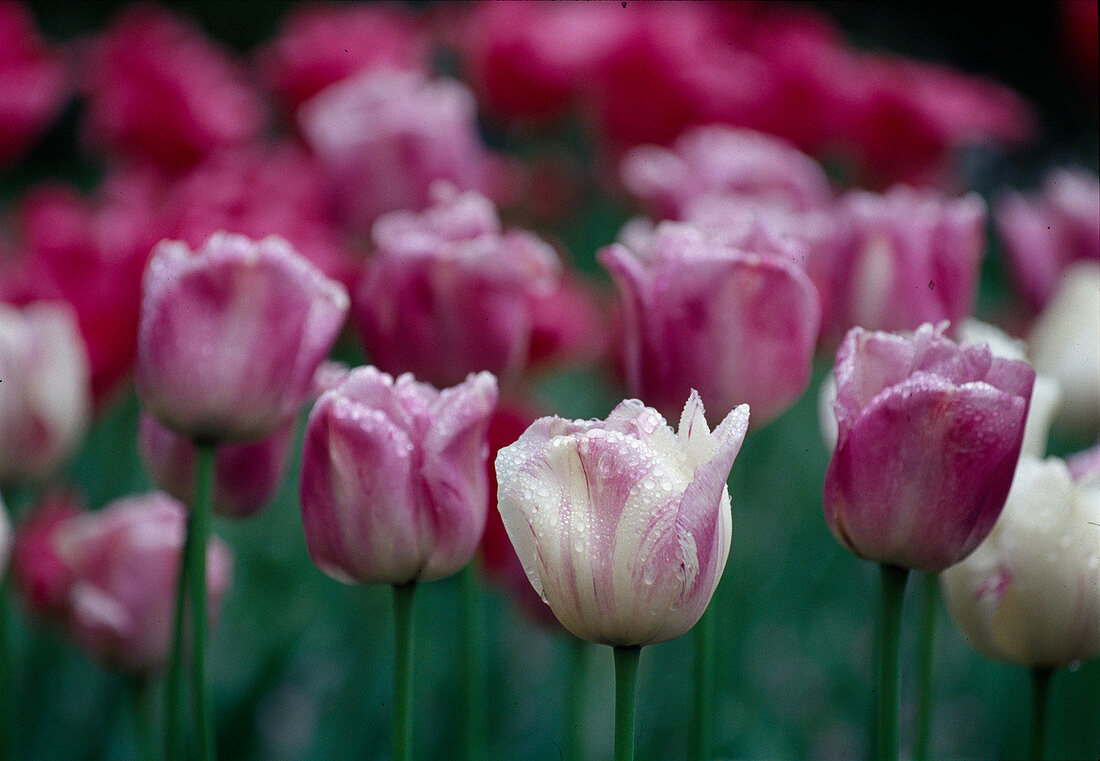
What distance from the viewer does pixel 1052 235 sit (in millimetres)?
989

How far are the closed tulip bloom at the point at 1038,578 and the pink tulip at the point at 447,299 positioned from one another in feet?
1.03

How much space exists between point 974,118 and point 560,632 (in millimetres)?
895

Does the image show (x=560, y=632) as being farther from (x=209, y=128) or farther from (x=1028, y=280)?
(x=209, y=128)

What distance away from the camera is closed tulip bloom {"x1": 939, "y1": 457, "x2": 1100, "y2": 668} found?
55 centimetres

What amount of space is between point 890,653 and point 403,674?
229 millimetres

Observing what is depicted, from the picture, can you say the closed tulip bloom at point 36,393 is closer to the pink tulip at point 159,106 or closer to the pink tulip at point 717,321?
the pink tulip at point 717,321

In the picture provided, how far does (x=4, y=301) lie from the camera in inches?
36.3

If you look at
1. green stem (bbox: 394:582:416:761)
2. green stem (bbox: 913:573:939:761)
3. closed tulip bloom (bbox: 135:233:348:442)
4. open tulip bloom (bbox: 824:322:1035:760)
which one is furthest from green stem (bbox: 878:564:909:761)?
closed tulip bloom (bbox: 135:233:348:442)

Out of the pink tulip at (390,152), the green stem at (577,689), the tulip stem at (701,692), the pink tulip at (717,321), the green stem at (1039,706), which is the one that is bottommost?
the green stem at (577,689)

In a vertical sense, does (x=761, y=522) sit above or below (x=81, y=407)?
below

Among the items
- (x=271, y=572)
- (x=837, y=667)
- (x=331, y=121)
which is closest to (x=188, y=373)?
(x=331, y=121)

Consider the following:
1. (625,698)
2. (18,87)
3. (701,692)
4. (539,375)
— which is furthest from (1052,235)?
(18,87)

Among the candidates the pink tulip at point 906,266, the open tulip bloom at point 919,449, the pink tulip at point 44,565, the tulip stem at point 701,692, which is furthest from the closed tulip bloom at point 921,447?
the pink tulip at point 44,565

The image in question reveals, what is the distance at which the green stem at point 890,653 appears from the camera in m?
0.52
